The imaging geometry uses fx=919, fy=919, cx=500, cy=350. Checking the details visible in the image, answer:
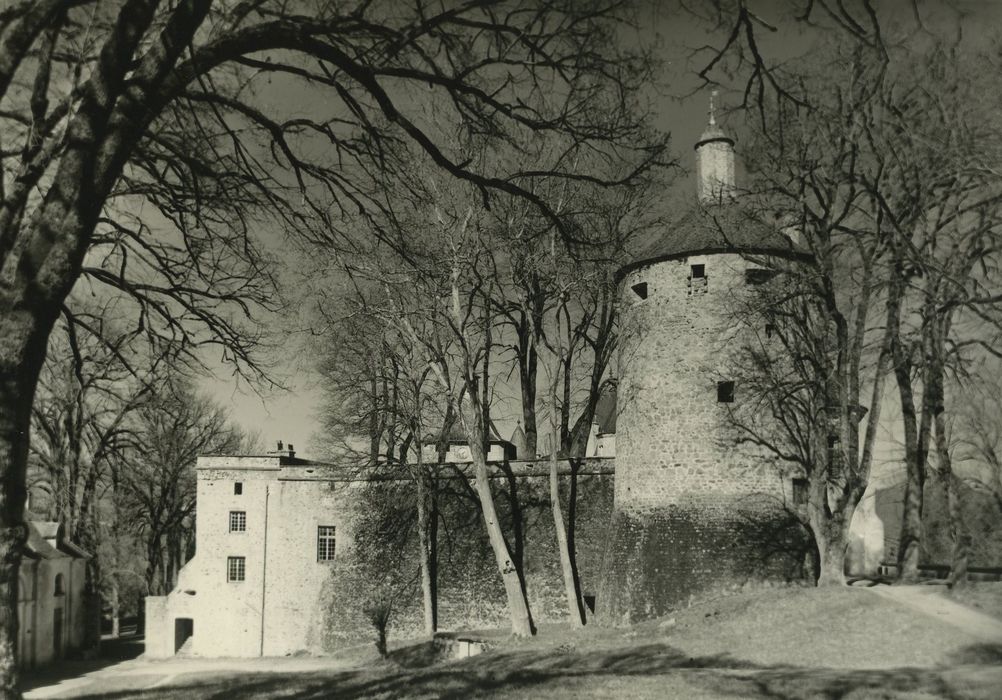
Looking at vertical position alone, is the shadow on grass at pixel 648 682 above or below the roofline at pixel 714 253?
below

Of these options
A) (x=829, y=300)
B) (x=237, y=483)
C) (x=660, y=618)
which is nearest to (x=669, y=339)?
(x=829, y=300)

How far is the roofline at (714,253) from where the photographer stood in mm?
18625

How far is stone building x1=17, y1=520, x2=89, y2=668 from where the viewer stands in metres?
28.7

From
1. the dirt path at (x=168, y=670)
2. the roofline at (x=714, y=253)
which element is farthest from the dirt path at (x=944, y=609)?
the dirt path at (x=168, y=670)

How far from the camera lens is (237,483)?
29.7 metres

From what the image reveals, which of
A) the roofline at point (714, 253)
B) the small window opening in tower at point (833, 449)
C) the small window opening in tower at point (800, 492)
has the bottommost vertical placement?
the small window opening in tower at point (800, 492)

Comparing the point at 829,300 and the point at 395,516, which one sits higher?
the point at 829,300

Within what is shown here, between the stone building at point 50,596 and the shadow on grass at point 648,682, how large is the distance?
774 inches

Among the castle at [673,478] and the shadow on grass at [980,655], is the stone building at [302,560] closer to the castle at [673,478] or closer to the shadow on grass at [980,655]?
the castle at [673,478]

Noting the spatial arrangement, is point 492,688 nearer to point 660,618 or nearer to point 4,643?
point 4,643

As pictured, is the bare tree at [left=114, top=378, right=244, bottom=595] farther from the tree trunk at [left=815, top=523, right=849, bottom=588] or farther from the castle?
the tree trunk at [left=815, top=523, right=849, bottom=588]

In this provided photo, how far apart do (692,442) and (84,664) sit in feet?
70.3

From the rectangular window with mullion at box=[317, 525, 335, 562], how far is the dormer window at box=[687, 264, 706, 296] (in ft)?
46.3

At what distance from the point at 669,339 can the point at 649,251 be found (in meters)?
2.20
